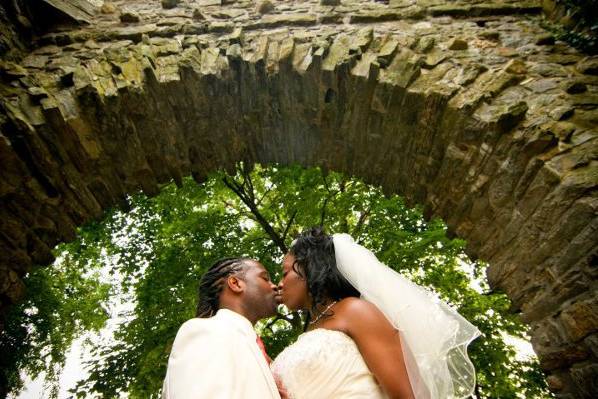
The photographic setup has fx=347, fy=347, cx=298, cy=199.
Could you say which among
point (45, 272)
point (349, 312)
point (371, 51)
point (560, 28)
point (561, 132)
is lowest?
point (45, 272)

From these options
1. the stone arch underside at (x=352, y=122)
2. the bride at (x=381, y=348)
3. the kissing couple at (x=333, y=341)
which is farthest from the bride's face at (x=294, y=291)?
the stone arch underside at (x=352, y=122)

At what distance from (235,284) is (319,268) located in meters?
0.58

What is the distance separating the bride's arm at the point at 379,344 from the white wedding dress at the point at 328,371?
0.16 feet

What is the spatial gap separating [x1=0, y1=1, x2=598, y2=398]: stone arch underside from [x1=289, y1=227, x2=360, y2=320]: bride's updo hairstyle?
1.07 m

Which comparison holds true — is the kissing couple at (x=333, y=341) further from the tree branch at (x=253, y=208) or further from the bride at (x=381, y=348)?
the tree branch at (x=253, y=208)

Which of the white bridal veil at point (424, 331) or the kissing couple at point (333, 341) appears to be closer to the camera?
the kissing couple at point (333, 341)

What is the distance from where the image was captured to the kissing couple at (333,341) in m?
1.36

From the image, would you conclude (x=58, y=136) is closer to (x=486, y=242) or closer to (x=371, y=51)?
(x=371, y=51)

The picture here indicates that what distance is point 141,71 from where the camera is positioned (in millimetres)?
3154

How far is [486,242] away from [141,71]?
10.6ft

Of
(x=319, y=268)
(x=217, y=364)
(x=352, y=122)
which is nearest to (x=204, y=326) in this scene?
(x=217, y=364)

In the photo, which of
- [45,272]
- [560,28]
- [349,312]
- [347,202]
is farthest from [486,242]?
[45,272]

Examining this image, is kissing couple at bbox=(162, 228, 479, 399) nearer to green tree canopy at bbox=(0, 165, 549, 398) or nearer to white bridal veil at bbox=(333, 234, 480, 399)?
white bridal veil at bbox=(333, 234, 480, 399)

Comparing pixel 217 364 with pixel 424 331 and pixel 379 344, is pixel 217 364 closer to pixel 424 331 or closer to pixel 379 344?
pixel 379 344
